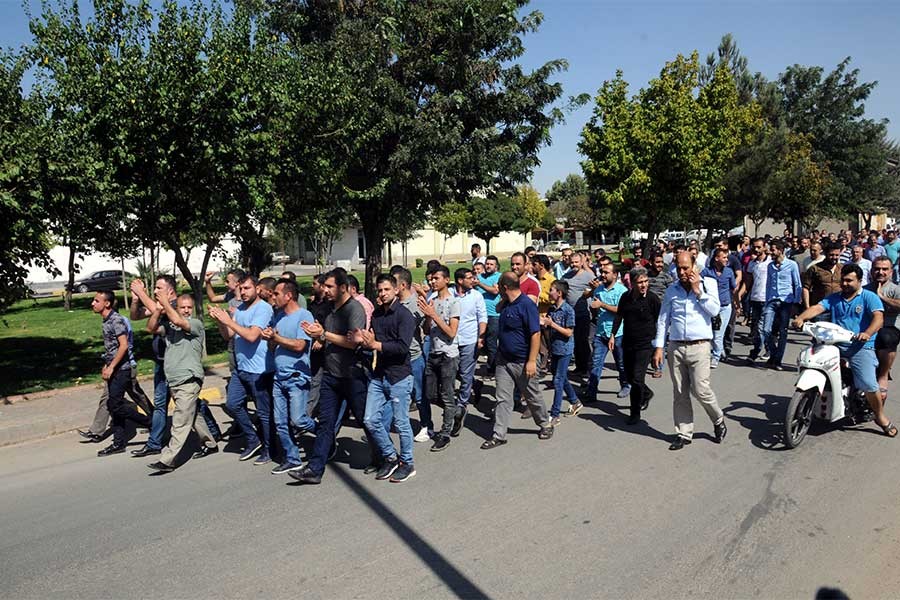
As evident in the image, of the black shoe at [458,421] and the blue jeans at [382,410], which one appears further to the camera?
the black shoe at [458,421]

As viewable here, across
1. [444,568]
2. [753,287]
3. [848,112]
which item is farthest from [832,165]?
[444,568]

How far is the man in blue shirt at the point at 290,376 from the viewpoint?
19.7 ft

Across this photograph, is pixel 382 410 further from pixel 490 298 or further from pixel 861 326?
pixel 861 326

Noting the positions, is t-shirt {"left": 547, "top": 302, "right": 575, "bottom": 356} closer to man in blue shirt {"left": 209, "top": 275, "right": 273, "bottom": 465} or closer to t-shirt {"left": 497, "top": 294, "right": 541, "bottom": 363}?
t-shirt {"left": 497, "top": 294, "right": 541, "bottom": 363}

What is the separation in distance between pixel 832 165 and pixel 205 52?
38842mm

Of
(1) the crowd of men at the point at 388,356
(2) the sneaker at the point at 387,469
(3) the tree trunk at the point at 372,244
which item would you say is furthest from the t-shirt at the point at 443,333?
(3) the tree trunk at the point at 372,244

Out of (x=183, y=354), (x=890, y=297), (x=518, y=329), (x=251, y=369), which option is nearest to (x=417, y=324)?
(x=518, y=329)

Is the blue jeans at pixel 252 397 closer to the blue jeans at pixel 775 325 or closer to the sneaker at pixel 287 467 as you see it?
the sneaker at pixel 287 467

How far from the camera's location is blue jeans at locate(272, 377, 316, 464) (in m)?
6.03

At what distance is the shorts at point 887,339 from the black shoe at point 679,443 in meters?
2.17

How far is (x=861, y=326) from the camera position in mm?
6492

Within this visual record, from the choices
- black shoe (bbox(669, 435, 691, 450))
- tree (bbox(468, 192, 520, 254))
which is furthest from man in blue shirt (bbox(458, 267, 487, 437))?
tree (bbox(468, 192, 520, 254))

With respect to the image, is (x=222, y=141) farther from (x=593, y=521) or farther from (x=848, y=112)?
(x=848, y=112)

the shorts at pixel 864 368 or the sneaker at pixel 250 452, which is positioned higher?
the shorts at pixel 864 368
